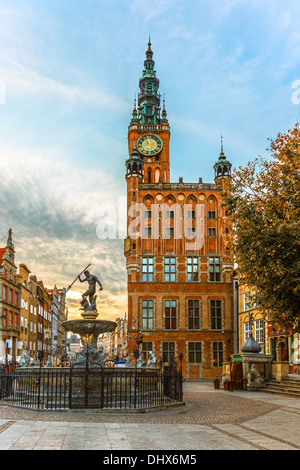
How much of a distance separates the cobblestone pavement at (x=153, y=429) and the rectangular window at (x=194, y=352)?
93.4ft

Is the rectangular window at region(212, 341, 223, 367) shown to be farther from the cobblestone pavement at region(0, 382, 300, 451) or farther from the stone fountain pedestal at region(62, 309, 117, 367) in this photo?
the cobblestone pavement at region(0, 382, 300, 451)

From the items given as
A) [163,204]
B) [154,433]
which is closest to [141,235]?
[163,204]

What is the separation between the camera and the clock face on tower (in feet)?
205

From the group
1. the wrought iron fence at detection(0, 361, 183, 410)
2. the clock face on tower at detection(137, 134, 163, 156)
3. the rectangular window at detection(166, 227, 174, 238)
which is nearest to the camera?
the wrought iron fence at detection(0, 361, 183, 410)

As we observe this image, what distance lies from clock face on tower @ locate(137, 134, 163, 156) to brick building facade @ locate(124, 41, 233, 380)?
12.9 metres

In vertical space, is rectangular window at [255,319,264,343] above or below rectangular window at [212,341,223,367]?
above

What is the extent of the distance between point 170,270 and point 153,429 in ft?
116

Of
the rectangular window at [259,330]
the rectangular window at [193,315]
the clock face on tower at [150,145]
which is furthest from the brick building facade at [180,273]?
the clock face on tower at [150,145]

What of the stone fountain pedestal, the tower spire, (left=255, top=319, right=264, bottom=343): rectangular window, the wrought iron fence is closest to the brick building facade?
(left=255, top=319, right=264, bottom=343): rectangular window

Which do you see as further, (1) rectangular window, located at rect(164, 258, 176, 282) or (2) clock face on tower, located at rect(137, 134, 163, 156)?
(2) clock face on tower, located at rect(137, 134, 163, 156)

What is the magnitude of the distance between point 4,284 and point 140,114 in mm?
31412

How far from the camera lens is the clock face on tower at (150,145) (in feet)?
205

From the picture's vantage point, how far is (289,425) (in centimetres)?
1357
